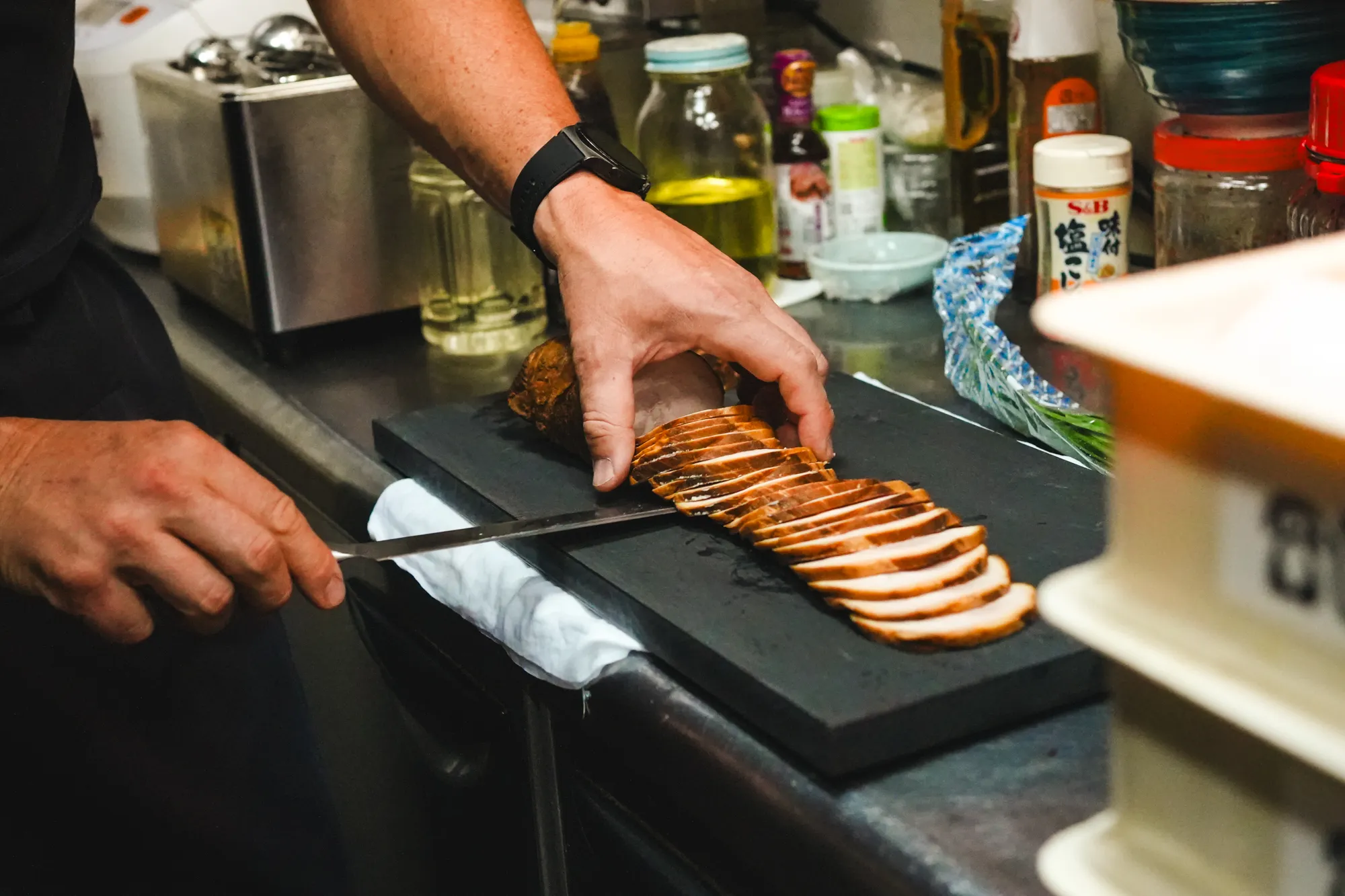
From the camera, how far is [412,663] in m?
1.31

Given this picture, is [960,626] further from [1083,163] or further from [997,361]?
[1083,163]

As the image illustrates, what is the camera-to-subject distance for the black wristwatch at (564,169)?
4.17 ft

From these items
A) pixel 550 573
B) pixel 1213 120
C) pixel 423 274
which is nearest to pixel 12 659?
pixel 550 573

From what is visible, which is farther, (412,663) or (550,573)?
(412,663)

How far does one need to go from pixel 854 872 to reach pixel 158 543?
1.61 feet

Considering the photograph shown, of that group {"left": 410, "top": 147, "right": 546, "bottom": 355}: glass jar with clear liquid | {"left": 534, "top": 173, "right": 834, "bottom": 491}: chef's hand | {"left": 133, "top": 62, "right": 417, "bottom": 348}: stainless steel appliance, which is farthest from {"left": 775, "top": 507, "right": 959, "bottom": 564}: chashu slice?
{"left": 133, "top": 62, "right": 417, "bottom": 348}: stainless steel appliance

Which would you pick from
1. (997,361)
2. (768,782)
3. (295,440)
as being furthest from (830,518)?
(295,440)

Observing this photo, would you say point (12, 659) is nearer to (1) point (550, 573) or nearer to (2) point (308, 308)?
(1) point (550, 573)

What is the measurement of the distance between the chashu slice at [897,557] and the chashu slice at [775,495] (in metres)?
0.08

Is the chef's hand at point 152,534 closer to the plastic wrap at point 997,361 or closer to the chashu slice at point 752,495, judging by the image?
the chashu slice at point 752,495

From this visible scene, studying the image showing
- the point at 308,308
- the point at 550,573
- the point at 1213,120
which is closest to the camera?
the point at 550,573

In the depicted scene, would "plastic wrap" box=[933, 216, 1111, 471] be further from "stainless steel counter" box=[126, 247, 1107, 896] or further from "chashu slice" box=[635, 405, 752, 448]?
"chashu slice" box=[635, 405, 752, 448]

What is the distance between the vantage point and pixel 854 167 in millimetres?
1768

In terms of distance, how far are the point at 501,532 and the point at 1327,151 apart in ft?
2.18
